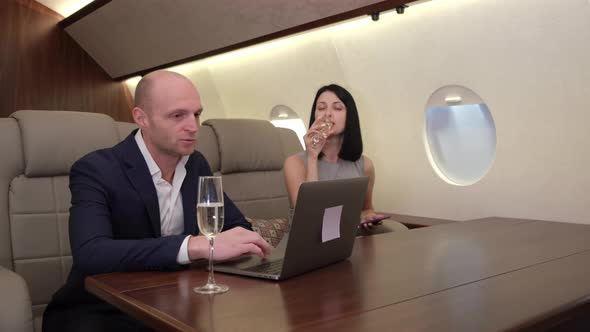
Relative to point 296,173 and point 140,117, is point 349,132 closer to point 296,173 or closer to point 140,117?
point 296,173

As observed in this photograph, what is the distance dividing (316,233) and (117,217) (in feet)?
2.22

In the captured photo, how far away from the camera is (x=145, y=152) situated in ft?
5.93

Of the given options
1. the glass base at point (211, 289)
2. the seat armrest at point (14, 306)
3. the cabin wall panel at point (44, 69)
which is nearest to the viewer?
the glass base at point (211, 289)

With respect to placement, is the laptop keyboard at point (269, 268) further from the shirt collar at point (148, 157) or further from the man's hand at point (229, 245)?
the shirt collar at point (148, 157)

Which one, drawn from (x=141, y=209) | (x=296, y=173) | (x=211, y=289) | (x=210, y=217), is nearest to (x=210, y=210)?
(x=210, y=217)

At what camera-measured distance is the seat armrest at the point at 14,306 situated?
147 centimetres

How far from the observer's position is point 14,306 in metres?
1.49

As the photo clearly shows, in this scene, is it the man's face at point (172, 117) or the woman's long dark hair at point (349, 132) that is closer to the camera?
the man's face at point (172, 117)

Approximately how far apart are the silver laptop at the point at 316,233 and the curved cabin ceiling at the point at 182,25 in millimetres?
1673

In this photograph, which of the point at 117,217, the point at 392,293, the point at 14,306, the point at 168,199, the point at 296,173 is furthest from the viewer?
the point at 296,173

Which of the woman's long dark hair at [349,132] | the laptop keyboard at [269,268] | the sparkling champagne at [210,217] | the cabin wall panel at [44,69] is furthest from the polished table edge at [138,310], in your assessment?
the cabin wall panel at [44,69]

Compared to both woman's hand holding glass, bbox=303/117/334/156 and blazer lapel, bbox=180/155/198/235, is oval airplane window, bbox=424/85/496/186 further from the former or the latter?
blazer lapel, bbox=180/155/198/235

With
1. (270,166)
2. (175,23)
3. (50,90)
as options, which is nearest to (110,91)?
(50,90)

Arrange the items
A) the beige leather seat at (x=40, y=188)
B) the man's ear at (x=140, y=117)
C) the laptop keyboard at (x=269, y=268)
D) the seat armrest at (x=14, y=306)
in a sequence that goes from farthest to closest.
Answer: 1. the beige leather seat at (x=40, y=188)
2. the man's ear at (x=140, y=117)
3. the seat armrest at (x=14, y=306)
4. the laptop keyboard at (x=269, y=268)
